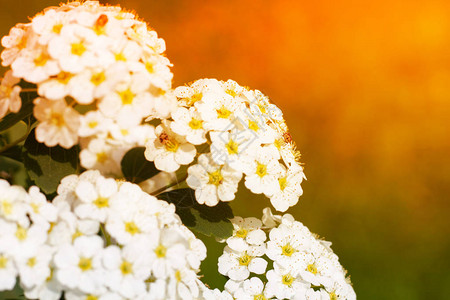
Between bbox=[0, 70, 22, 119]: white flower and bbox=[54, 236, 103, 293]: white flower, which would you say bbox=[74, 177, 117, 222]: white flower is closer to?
bbox=[54, 236, 103, 293]: white flower

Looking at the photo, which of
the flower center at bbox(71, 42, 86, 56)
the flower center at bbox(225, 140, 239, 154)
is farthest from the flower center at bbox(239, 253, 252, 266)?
the flower center at bbox(71, 42, 86, 56)

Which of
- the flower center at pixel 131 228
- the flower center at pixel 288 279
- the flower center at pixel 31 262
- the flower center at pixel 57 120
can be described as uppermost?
the flower center at pixel 57 120

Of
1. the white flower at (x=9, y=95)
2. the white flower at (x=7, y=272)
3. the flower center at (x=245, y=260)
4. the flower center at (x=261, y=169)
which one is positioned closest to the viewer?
the white flower at (x=7, y=272)

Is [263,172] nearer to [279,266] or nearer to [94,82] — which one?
[279,266]

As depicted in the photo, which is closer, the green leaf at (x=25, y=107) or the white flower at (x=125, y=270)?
the white flower at (x=125, y=270)

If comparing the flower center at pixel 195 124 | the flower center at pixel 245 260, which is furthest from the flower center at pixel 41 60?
the flower center at pixel 245 260

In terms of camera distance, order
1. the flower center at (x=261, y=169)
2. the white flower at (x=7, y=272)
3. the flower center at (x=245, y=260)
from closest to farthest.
Answer: 1. the white flower at (x=7, y=272)
2. the flower center at (x=261, y=169)
3. the flower center at (x=245, y=260)

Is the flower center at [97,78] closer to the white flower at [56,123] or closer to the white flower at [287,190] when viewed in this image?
the white flower at [56,123]

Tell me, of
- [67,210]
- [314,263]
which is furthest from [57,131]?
[314,263]
